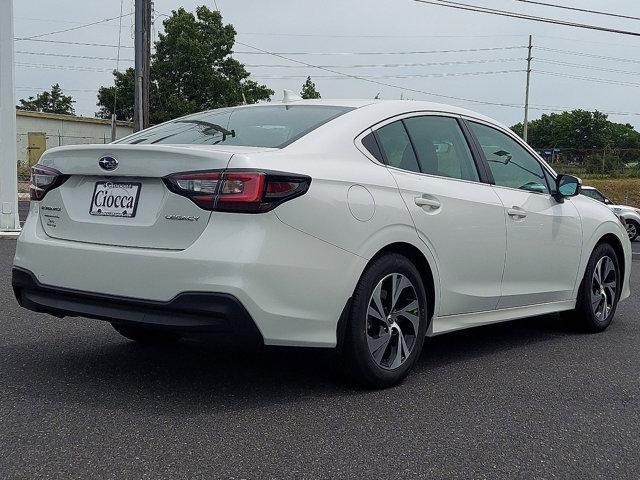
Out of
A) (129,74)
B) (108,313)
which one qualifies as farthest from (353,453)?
(129,74)

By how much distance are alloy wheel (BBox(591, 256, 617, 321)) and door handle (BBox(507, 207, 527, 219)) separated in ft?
4.12

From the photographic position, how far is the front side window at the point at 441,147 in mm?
4711

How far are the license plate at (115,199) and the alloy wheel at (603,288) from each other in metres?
3.83

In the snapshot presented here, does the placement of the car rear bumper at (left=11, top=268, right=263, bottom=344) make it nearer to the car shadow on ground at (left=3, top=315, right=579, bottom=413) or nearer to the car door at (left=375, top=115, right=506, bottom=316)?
the car shadow on ground at (left=3, top=315, right=579, bottom=413)

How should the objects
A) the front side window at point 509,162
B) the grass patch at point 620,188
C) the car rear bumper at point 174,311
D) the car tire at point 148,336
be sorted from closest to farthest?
the car rear bumper at point 174,311
the car tire at point 148,336
the front side window at point 509,162
the grass patch at point 620,188

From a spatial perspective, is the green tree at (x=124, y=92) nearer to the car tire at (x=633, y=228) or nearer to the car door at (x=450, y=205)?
the car tire at (x=633, y=228)

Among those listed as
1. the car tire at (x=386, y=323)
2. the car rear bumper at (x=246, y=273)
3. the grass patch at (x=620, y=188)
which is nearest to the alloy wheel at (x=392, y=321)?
the car tire at (x=386, y=323)

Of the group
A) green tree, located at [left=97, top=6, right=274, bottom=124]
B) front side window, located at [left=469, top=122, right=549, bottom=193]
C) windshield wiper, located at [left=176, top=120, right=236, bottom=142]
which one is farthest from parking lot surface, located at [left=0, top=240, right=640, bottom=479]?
green tree, located at [left=97, top=6, right=274, bottom=124]

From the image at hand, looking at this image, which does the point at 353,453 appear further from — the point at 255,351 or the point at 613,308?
the point at 613,308

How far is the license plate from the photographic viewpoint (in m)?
3.84

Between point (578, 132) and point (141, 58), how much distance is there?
83.5m

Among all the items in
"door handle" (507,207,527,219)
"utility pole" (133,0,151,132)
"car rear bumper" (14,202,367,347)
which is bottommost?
→ "car rear bumper" (14,202,367,347)

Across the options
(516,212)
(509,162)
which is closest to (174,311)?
(516,212)

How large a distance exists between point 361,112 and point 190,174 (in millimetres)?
1221
